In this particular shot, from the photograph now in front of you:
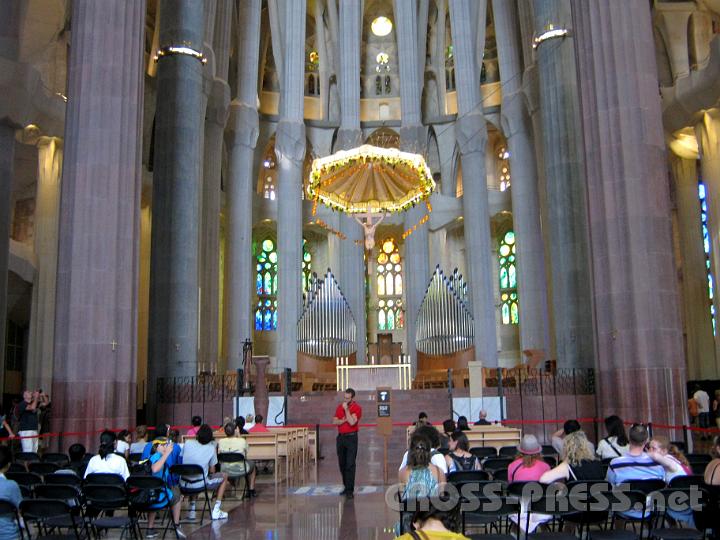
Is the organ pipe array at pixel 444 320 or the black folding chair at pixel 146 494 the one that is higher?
the organ pipe array at pixel 444 320

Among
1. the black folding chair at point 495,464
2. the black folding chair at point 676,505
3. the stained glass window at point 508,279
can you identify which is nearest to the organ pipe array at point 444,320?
the stained glass window at point 508,279

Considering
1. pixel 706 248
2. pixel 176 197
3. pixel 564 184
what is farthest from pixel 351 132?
pixel 706 248

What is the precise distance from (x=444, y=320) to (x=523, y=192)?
22.4 ft

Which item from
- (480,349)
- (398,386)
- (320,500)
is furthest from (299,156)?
(320,500)

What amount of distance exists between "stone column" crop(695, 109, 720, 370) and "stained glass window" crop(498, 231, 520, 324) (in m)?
13.1

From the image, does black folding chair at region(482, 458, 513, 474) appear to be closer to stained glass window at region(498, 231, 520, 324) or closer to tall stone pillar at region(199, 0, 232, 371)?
tall stone pillar at region(199, 0, 232, 371)

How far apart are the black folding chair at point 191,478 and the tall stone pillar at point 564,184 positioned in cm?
1672

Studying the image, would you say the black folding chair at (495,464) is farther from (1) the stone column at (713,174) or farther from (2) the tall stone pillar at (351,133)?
(2) the tall stone pillar at (351,133)

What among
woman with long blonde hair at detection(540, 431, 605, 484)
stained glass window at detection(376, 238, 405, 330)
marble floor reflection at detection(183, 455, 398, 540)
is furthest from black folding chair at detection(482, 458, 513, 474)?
stained glass window at detection(376, 238, 405, 330)

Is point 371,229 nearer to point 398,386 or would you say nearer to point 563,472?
point 398,386

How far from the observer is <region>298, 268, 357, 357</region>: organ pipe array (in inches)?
1163

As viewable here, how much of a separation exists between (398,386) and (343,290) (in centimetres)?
1021

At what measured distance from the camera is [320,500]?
9.98m

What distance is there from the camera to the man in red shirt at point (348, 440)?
10.4 meters
